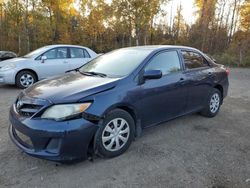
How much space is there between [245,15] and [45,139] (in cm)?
2168

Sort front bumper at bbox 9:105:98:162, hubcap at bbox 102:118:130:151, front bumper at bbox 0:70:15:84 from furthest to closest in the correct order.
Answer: front bumper at bbox 0:70:15:84, hubcap at bbox 102:118:130:151, front bumper at bbox 9:105:98:162

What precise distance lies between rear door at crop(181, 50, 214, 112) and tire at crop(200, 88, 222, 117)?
181mm

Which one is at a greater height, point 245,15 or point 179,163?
point 245,15

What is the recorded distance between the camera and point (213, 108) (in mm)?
4992

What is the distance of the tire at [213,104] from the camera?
484 centimetres

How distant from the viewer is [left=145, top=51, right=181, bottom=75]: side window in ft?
12.2

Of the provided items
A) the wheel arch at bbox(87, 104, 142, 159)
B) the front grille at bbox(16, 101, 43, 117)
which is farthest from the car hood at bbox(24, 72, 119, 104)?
the wheel arch at bbox(87, 104, 142, 159)

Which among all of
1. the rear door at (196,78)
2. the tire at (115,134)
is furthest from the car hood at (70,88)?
the rear door at (196,78)

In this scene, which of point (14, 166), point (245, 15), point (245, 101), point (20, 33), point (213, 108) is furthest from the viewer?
point (20, 33)

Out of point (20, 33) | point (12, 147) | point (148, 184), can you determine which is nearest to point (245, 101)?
point (148, 184)

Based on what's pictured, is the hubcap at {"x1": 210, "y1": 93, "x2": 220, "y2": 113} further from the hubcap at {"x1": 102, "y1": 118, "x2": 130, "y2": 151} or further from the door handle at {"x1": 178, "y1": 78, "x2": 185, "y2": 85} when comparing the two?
the hubcap at {"x1": 102, "y1": 118, "x2": 130, "y2": 151}

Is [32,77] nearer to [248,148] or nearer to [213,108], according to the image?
[213,108]

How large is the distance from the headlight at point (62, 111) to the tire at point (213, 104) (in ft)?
9.78

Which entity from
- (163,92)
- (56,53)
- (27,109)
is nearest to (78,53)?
(56,53)
